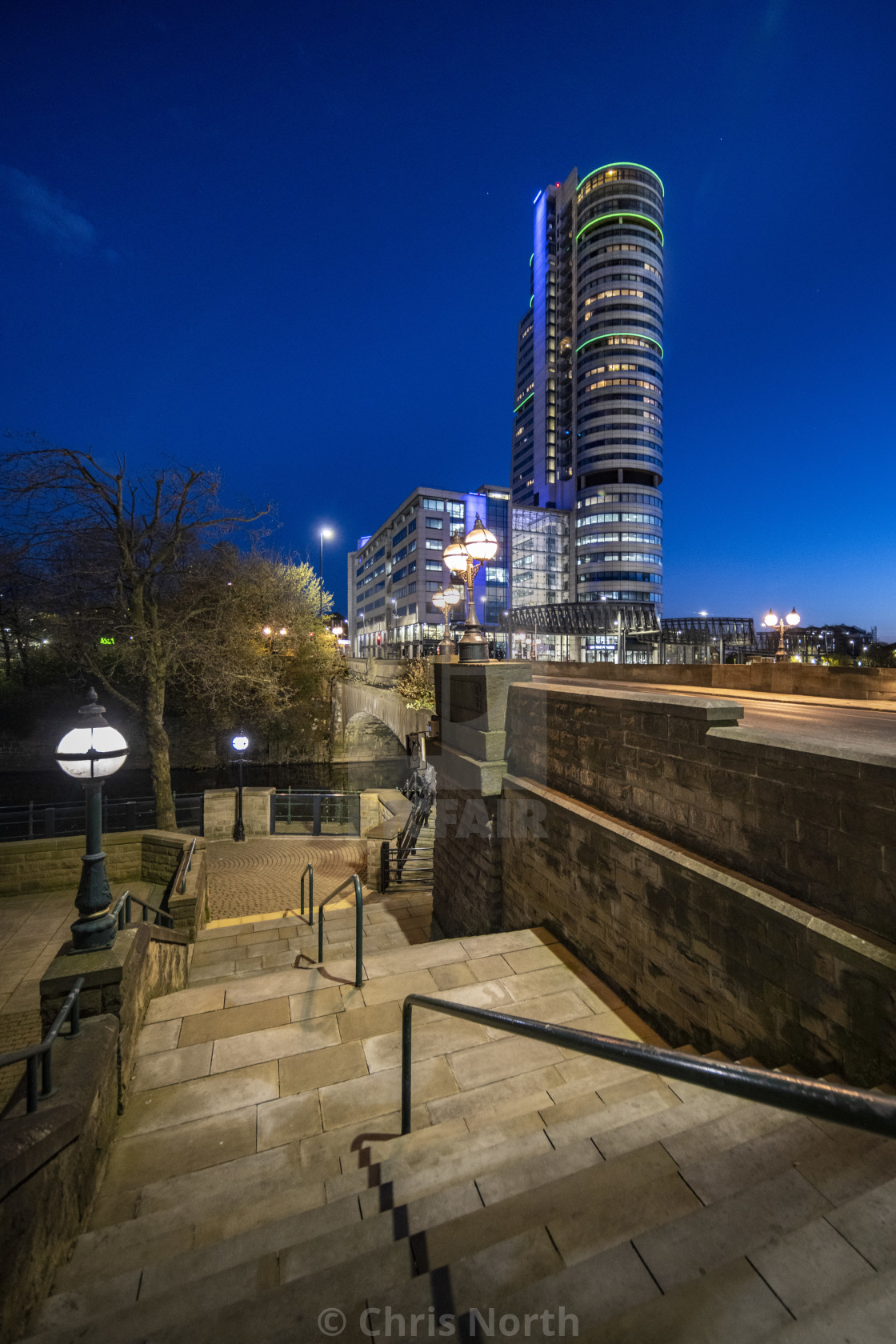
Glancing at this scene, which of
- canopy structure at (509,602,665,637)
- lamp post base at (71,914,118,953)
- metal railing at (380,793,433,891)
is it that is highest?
canopy structure at (509,602,665,637)

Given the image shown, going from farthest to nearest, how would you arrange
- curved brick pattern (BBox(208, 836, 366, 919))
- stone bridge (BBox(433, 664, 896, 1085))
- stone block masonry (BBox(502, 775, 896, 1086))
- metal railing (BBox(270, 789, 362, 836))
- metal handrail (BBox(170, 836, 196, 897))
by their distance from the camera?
metal railing (BBox(270, 789, 362, 836))
curved brick pattern (BBox(208, 836, 366, 919))
metal handrail (BBox(170, 836, 196, 897))
stone bridge (BBox(433, 664, 896, 1085))
stone block masonry (BBox(502, 775, 896, 1086))

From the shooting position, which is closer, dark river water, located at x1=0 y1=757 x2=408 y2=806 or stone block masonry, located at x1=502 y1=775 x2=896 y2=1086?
stone block masonry, located at x1=502 y1=775 x2=896 y2=1086

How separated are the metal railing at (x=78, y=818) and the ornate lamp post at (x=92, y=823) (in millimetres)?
8106

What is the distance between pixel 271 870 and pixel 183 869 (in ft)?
12.7

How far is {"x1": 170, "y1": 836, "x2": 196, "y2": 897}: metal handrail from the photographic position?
925 centimetres

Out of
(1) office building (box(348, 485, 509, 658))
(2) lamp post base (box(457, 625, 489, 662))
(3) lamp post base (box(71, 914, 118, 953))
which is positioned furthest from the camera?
(1) office building (box(348, 485, 509, 658))

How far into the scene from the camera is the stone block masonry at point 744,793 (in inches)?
143

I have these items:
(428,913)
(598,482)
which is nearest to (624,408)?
(598,482)

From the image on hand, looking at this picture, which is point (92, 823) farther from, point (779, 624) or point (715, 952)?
point (779, 624)

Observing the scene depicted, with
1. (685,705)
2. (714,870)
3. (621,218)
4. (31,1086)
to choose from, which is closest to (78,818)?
(31,1086)

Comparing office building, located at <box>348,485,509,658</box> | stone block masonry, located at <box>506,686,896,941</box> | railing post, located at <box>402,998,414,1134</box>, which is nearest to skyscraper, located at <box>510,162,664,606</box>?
office building, located at <box>348,485,509,658</box>

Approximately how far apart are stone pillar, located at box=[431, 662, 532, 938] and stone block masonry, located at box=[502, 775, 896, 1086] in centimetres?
160

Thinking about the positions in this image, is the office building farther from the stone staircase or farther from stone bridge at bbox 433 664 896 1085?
the stone staircase

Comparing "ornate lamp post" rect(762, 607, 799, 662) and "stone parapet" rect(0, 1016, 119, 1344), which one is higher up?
"ornate lamp post" rect(762, 607, 799, 662)
